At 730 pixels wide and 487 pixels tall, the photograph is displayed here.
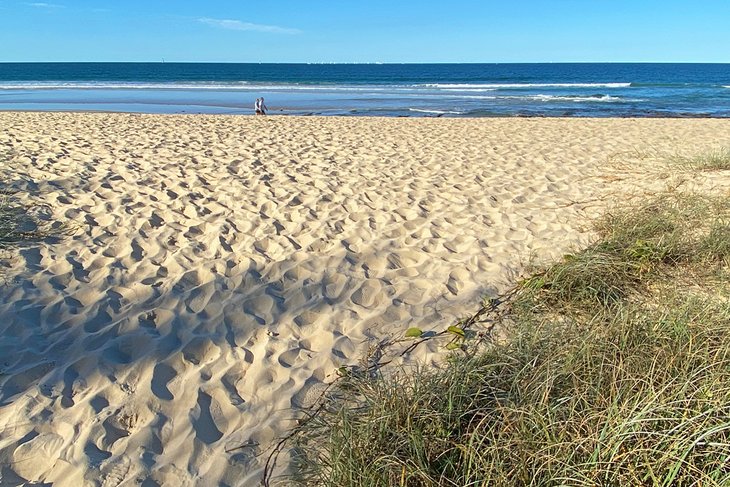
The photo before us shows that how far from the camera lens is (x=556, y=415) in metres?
1.86

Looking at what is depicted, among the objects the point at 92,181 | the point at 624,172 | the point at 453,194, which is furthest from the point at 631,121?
the point at 92,181

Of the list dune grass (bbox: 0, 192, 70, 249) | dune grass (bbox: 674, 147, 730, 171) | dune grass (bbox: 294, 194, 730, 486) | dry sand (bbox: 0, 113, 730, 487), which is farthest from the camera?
dune grass (bbox: 674, 147, 730, 171)

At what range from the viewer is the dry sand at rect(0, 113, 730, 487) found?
243 cm

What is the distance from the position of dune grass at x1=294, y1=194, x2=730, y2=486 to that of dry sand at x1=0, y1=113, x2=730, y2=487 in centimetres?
54

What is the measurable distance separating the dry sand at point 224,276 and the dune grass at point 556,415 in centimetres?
54

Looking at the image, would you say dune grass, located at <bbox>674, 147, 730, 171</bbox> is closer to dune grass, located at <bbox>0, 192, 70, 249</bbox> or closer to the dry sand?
the dry sand

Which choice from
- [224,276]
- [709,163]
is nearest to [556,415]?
[224,276]

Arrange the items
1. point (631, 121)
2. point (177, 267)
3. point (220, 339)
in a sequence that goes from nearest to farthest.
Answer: point (220, 339) < point (177, 267) < point (631, 121)

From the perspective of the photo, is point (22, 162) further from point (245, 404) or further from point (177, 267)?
point (245, 404)

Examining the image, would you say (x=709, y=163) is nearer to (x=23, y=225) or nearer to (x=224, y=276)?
(x=224, y=276)

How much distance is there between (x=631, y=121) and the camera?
15094 mm

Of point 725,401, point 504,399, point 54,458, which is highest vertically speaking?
point 725,401

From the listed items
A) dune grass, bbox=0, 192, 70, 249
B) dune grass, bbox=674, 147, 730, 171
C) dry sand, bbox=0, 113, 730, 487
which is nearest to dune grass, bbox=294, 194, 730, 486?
dry sand, bbox=0, 113, 730, 487

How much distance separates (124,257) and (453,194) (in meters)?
3.51
